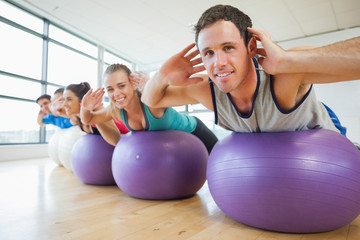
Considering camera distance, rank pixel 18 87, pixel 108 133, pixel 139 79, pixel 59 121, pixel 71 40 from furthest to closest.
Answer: pixel 71 40 < pixel 18 87 < pixel 59 121 < pixel 108 133 < pixel 139 79

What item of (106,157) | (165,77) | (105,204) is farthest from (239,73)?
(106,157)

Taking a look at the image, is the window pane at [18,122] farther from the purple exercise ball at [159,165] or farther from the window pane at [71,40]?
the purple exercise ball at [159,165]

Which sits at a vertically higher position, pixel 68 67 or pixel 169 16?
pixel 169 16

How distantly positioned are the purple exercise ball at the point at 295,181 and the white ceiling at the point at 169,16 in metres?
4.08

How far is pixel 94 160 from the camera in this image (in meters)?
2.16

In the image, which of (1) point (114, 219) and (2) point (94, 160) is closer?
(1) point (114, 219)

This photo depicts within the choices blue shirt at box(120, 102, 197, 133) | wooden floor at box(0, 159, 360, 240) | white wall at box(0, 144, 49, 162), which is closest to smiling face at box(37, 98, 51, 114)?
white wall at box(0, 144, 49, 162)

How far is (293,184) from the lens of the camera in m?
1.03

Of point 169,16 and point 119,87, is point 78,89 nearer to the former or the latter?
point 119,87

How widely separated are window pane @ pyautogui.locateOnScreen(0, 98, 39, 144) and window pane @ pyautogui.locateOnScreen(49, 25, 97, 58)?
1.71 meters

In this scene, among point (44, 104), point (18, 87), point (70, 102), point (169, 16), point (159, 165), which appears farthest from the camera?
point (169, 16)

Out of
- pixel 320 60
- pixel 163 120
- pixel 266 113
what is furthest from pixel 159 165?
pixel 320 60

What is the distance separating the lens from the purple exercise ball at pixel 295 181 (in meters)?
1.03

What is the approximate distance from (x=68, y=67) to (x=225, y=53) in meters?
5.83
